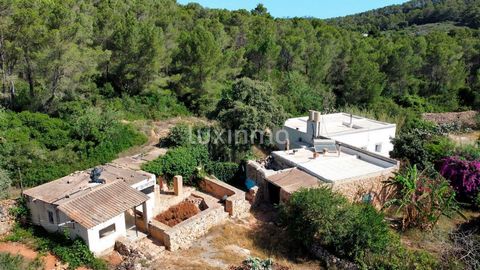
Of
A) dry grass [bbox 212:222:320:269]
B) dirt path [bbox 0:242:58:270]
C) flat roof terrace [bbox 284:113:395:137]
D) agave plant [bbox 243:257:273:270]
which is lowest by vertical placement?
dry grass [bbox 212:222:320:269]

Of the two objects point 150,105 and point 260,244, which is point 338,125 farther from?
point 150,105

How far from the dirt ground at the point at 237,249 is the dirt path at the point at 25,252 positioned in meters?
3.87

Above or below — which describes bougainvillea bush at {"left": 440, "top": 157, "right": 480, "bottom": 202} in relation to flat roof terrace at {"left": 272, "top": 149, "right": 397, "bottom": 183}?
below

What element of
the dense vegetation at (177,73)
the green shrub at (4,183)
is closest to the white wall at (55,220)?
the green shrub at (4,183)

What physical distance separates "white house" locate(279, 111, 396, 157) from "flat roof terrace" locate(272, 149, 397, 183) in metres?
1.70

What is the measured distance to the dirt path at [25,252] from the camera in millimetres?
15245

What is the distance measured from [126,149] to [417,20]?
104 meters

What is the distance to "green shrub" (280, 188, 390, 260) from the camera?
16266 mm

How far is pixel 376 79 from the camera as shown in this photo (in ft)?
130

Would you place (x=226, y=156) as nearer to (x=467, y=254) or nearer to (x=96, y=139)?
(x=96, y=139)

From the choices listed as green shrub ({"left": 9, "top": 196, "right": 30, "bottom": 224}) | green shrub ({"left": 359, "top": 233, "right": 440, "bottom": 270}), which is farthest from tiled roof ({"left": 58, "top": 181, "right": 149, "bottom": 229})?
green shrub ({"left": 359, "top": 233, "right": 440, "bottom": 270})

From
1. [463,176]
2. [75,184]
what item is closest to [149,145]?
[75,184]

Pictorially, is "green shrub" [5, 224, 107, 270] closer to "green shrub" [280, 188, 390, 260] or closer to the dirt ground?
the dirt ground

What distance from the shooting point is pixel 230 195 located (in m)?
20.8
